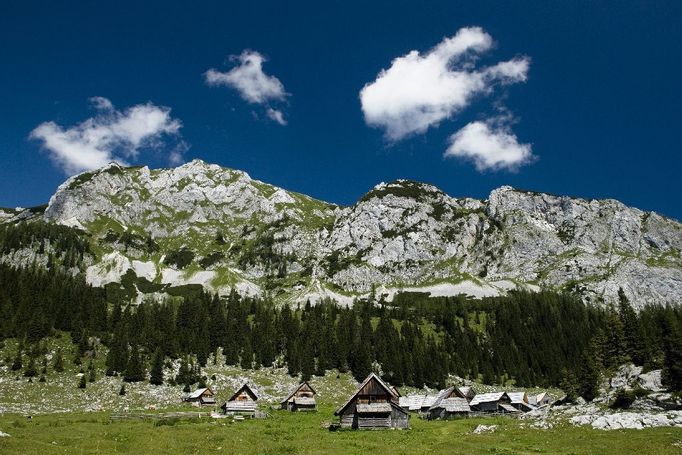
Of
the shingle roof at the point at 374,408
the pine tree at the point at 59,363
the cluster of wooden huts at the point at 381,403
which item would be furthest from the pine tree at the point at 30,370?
the shingle roof at the point at 374,408

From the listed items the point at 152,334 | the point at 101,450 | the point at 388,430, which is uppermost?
the point at 152,334

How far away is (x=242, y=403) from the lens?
76125 millimetres

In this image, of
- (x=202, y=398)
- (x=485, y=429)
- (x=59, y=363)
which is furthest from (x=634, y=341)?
Result: (x=59, y=363)

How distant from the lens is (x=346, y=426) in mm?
55000

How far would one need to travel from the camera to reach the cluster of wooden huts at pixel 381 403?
54.8 m

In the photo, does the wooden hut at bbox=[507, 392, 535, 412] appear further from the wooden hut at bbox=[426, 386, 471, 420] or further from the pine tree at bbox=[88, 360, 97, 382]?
the pine tree at bbox=[88, 360, 97, 382]

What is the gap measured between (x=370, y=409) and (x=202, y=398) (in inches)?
1857

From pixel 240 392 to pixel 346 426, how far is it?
28247mm

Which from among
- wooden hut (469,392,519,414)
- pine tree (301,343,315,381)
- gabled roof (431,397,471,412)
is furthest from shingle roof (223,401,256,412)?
wooden hut (469,392,519,414)

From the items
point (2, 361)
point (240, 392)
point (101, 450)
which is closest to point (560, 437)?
point (101, 450)

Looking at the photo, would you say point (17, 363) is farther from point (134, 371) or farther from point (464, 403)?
point (464, 403)

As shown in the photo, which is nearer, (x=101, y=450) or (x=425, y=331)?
(x=101, y=450)

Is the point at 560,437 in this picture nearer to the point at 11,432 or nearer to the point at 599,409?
the point at 599,409

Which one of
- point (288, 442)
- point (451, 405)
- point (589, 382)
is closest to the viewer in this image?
point (288, 442)
